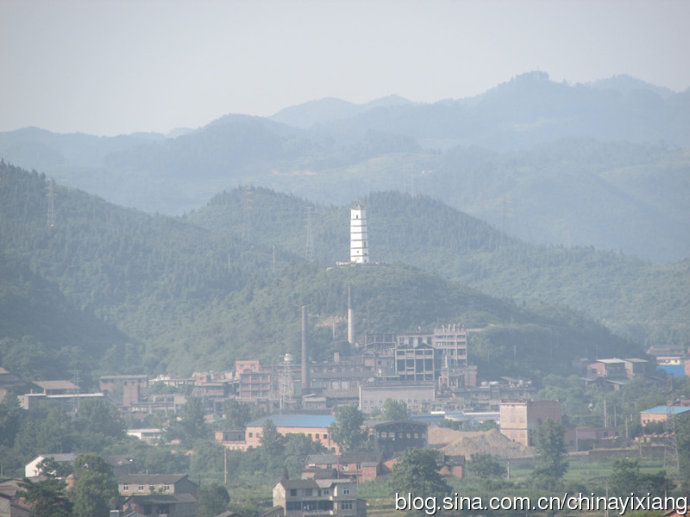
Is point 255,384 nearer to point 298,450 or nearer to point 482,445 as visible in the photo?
point 482,445

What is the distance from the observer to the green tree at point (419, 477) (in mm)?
60500

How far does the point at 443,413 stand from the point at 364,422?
41.6 feet

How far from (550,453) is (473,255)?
9008 centimetres

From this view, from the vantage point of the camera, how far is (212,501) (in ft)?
185

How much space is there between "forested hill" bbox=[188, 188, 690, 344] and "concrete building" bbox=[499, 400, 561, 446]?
5859cm

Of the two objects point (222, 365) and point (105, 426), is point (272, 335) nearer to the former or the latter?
point (222, 365)

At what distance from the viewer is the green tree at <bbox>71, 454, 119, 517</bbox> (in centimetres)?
5338

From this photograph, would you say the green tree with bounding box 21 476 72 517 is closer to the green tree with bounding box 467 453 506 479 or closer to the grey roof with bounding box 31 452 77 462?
the grey roof with bounding box 31 452 77 462

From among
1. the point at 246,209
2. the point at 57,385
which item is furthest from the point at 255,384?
the point at 246,209

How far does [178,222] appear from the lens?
149 meters

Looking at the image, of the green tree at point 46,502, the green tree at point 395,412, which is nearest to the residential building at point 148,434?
the green tree at point 395,412

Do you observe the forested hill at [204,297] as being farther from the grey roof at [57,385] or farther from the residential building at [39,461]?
the residential building at [39,461]

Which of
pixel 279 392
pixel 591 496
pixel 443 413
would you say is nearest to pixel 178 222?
pixel 279 392

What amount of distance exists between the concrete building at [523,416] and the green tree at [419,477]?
74.6 ft
